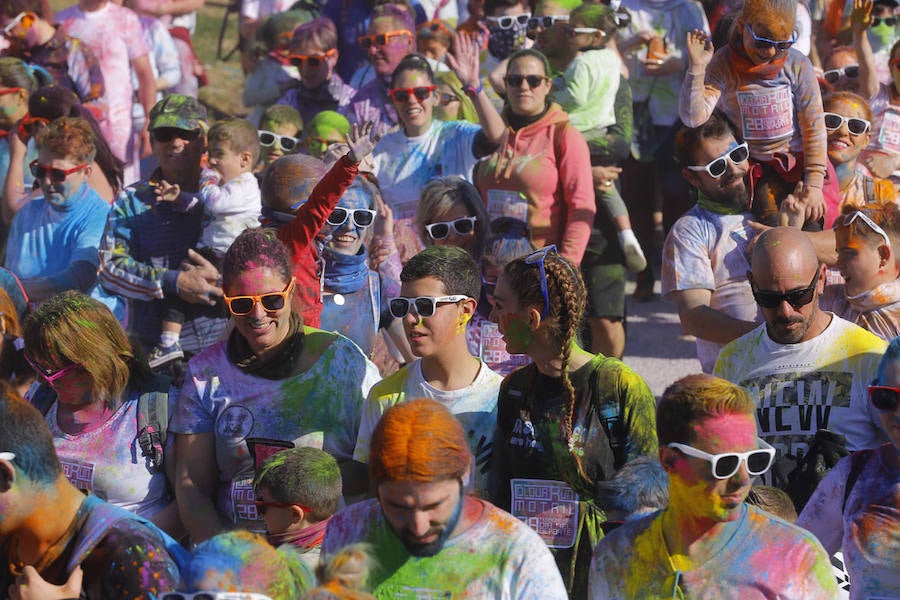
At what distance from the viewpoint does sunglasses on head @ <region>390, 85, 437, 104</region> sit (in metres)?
6.93

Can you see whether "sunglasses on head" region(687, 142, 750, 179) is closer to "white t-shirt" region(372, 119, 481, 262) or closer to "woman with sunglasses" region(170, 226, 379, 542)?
"white t-shirt" region(372, 119, 481, 262)

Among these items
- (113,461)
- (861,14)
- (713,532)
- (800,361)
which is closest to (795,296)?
(800,361)

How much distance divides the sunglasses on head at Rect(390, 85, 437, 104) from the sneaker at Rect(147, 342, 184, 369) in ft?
6.23

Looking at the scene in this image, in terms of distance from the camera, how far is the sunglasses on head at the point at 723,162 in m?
5.59

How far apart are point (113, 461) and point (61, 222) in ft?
7.88

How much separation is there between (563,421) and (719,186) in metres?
2.04

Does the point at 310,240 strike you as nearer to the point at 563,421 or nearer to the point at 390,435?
the point at 563,421

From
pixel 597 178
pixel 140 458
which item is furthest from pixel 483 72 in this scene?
pixel 140 458

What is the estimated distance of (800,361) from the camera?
175 inches

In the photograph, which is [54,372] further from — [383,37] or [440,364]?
[383,37]

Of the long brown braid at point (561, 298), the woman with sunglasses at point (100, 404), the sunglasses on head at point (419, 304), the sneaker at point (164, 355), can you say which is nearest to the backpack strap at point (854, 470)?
the long brown braid at point (561, 298)

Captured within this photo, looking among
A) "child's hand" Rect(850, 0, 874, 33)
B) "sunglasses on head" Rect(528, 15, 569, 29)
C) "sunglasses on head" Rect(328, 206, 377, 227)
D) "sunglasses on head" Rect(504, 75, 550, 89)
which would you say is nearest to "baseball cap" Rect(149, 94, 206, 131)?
"sunglasses on head" Rect(328, 206, 377, 227)

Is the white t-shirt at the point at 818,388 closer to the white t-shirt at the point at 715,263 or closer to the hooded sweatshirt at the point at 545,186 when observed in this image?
the white t-shirt at the point at 715,263

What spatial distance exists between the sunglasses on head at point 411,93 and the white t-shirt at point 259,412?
2.68 m
